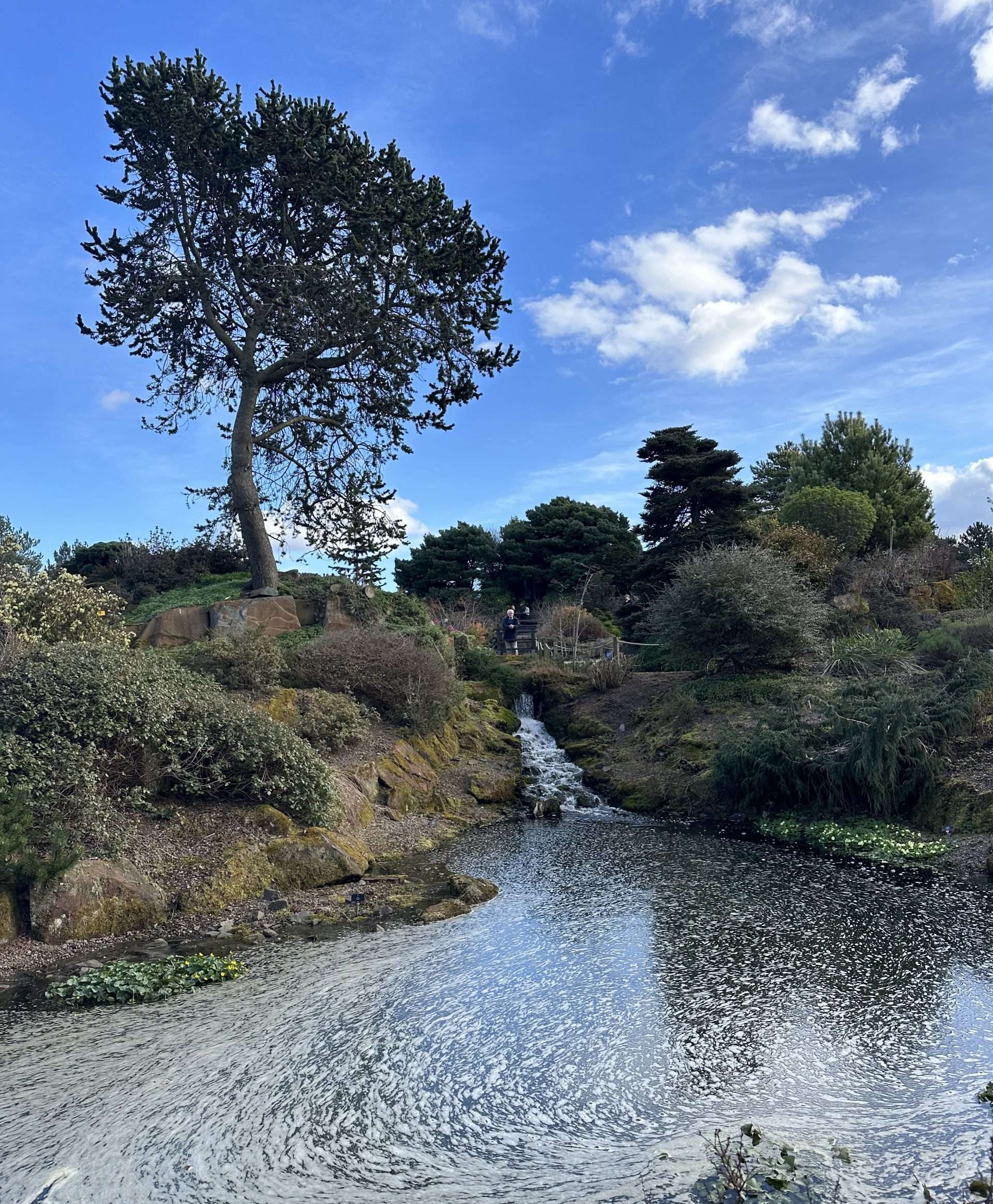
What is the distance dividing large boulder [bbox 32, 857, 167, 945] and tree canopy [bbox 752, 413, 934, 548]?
3368 centimetres

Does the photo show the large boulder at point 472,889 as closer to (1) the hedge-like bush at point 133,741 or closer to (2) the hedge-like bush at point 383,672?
(1) the hedge-like bush at point 133,741

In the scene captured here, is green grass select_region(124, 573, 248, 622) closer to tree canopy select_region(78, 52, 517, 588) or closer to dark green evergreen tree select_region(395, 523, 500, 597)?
tree canopy select_region(78, 52, 517, 588)

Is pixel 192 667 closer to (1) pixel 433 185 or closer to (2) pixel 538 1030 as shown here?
(2) pixel 538 1030

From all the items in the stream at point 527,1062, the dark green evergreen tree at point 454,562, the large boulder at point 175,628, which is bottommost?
the stream at point 527,1062

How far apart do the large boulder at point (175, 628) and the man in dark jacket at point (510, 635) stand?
15.0m

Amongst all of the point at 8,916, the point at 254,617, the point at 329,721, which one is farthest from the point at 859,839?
the point at 254,617

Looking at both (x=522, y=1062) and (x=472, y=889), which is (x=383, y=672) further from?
(x=522, y=1062)

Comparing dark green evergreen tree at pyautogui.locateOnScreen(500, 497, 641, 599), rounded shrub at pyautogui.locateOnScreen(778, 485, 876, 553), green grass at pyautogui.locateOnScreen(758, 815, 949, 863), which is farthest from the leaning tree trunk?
dark green evergreen tree at pyautogui.locateOnScreen(500, 497, 641, 599)

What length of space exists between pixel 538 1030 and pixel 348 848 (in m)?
6.20

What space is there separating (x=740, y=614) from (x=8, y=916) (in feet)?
55.1

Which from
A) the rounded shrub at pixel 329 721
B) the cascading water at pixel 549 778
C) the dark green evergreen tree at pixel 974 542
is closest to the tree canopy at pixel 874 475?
the dark green evergreen tree at pixel 974 542

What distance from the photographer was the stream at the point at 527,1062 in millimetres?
4969

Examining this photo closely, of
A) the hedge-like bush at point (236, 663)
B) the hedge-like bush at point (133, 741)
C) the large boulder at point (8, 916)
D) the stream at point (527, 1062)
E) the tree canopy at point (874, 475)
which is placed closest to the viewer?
the stream at point (527, 1062)

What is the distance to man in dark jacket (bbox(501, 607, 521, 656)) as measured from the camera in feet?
109
